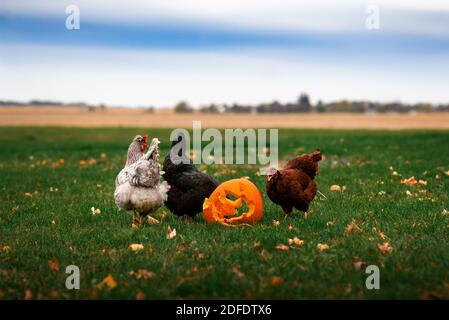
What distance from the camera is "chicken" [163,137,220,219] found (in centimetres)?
930

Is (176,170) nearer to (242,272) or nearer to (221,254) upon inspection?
(221,254)

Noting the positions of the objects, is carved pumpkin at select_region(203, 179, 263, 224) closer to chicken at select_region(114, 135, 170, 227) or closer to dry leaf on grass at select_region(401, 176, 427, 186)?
chicken at select_region(114, 135, 170, 227)

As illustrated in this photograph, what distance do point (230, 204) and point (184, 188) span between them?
817 mm

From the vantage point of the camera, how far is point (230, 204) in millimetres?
9133

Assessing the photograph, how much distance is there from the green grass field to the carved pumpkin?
8.6 inches

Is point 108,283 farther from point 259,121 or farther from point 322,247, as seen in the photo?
point 259,121

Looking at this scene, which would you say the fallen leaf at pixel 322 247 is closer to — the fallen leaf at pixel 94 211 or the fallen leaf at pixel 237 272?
the fallen leaf at pixel 237 272

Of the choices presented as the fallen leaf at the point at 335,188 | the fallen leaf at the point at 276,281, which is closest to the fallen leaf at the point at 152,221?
the fallen leaf at the point at 276,281


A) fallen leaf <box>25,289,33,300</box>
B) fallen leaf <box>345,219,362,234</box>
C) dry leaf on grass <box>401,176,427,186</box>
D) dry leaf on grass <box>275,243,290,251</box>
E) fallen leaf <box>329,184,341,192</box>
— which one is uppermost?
dry leaf on grass <box>401,176,427,186</box>

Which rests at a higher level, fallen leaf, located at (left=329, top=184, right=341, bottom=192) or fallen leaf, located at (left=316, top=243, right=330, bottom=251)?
fallen leaf, located at (left=329, top=184, right=341, bottom=192)

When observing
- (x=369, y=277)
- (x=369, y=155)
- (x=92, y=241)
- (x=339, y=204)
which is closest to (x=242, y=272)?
(x=369, y=277)

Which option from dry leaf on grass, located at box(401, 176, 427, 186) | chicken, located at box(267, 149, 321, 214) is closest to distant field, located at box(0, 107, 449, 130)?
dry leaf on grass, located at box(401, 176, 427, 186)

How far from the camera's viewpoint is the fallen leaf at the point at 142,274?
6.56 metres

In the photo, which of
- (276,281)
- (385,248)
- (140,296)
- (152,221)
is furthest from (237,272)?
(152,221)
